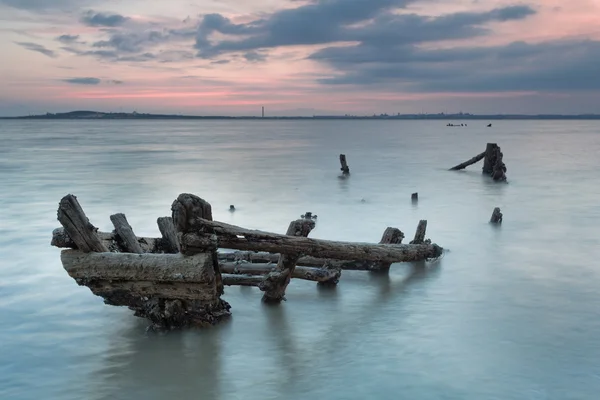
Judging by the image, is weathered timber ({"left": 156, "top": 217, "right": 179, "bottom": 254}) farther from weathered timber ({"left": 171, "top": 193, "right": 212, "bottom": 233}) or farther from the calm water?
weathered timber ({"left": 171, "top": 193, "right": 212, "bottom": 233})

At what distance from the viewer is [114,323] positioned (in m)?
8.67

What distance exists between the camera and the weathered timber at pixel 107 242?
24.3 feet

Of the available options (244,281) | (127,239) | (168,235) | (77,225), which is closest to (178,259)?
(77,225)

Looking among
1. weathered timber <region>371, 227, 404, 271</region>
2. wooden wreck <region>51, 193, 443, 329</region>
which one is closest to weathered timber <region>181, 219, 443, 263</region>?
wooden wreck <region>51, 193, 443, 329</region>

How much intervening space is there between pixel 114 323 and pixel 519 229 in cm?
1178

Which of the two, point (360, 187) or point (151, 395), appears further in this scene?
point (360, 187)

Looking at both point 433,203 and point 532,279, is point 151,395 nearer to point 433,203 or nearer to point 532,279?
point 532,279

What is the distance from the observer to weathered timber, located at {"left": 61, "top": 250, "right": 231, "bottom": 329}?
23.5ft

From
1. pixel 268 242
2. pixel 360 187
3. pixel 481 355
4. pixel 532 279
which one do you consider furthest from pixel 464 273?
pixel 360 187

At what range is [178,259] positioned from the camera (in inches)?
283

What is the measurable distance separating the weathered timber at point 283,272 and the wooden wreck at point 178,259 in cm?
1

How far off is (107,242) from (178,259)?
5.16 feet

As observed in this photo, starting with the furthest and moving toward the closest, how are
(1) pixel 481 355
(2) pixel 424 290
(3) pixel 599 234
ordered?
1. (3) pixel 599 234
2. (2) pixel 424 290
3. (1) pixel 481 355

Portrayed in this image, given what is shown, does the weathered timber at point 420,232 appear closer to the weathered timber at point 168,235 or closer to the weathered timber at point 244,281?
the weathered timber at point 244,281
